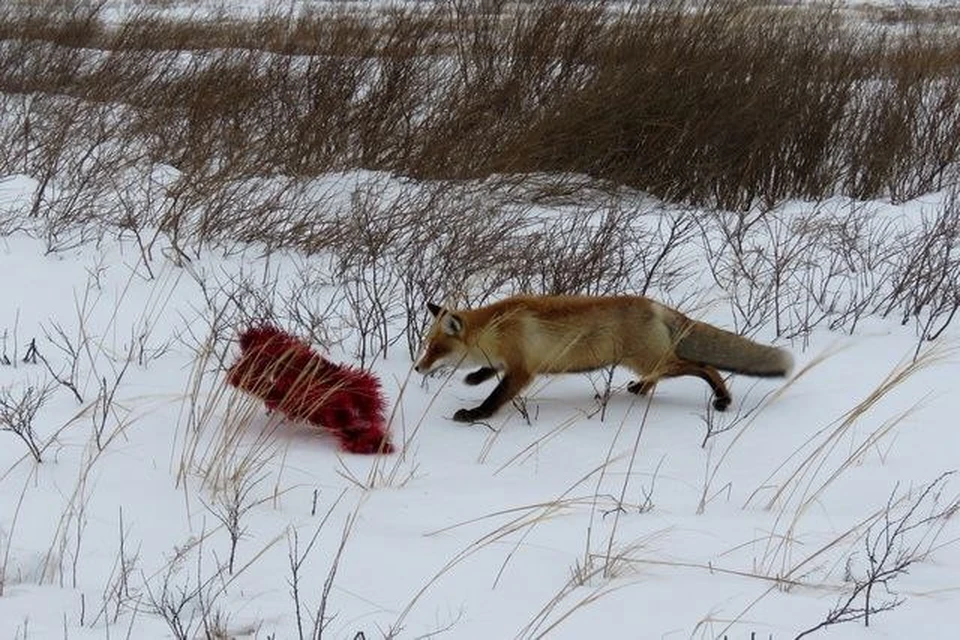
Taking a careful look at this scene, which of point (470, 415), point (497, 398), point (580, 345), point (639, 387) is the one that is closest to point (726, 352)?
point (639, 387)

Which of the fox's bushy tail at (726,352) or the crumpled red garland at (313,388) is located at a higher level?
the fox's bushy tail at (726,352)

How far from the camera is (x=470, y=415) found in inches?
165

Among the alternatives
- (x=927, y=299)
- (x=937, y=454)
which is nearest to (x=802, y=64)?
(x=927, y=299)

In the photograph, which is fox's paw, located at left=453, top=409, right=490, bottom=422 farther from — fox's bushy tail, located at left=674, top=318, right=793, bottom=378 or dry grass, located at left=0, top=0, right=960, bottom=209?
dry grass, located at left=0, top=0, right=960, bottom=209

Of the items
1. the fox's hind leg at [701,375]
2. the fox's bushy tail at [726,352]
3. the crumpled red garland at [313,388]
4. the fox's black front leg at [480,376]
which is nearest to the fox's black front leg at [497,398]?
the fox's black front leg at [480,376]

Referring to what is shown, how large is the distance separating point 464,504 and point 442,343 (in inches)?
37.9

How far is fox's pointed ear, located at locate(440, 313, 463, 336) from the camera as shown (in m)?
4.17

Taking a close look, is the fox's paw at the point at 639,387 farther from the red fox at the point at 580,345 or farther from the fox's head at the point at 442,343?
the fox's head at the point at 442,343

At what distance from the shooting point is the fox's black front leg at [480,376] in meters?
4.43

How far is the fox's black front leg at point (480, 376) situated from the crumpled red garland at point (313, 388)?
21.7 inches

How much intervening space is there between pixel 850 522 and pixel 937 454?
736 millimetres

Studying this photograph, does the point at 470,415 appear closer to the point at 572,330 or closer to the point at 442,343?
the point at 442,343

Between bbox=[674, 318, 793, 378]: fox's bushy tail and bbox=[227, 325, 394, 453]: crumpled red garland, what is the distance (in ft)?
4.15

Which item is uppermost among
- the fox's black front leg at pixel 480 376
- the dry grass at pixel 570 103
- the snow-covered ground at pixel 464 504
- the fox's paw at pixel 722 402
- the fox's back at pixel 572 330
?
the dry grass at pixel 570 103
